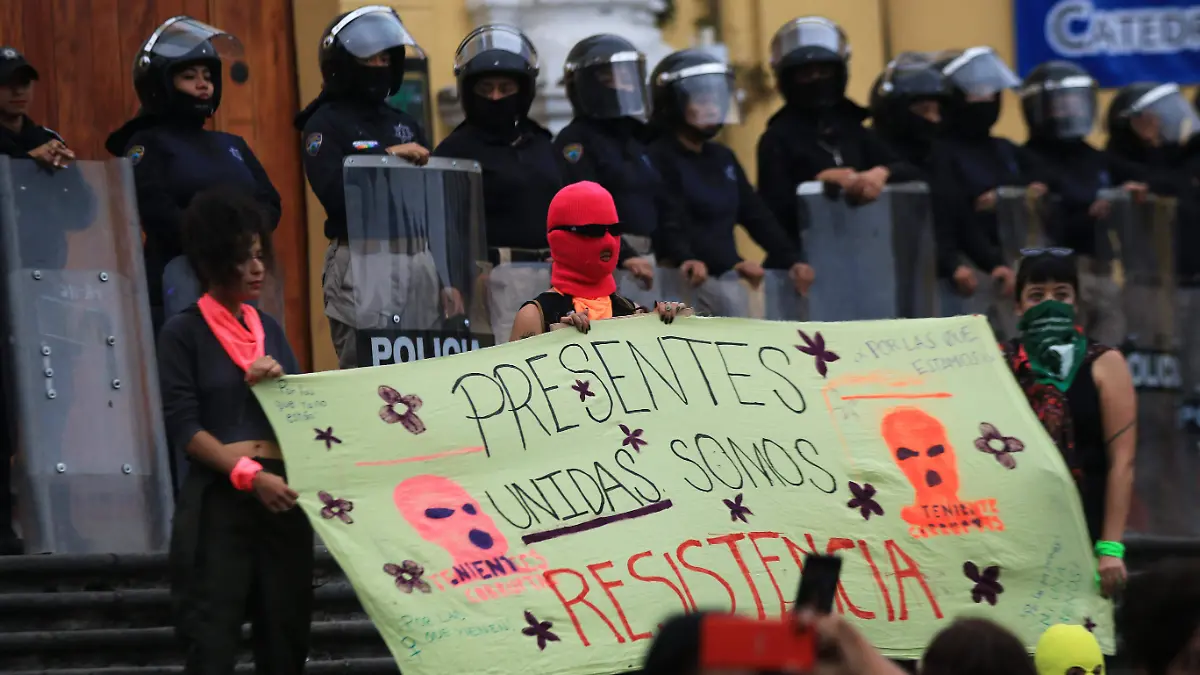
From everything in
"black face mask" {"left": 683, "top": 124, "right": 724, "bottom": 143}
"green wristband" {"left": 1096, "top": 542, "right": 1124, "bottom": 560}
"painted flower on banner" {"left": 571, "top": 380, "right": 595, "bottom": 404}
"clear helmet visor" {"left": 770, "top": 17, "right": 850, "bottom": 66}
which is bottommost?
"green wristband" {"left": 1096, "top": 542, "right": 1124, "bottom": 560}

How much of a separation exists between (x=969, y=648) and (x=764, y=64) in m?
7.87

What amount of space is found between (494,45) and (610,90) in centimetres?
68

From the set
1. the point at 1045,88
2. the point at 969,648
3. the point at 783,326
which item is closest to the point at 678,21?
the point at 1045,88

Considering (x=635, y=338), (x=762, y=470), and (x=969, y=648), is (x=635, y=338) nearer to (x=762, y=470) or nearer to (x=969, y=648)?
(x=762, y=470)

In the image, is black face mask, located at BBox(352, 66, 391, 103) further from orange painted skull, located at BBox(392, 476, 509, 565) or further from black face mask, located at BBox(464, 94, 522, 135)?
orange painted skull, located at BBox(392, 476, 509, 565)

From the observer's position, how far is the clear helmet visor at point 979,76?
10.2 m

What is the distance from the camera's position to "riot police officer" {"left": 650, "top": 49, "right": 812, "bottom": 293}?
29.3 ft

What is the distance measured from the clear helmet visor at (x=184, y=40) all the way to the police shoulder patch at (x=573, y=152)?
4.47 feet

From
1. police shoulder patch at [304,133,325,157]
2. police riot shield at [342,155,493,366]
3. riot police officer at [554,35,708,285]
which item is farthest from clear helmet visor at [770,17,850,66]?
police shoulder patch at [304,133,325,157]

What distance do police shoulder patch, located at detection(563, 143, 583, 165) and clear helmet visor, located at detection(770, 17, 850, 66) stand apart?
5.27 feet

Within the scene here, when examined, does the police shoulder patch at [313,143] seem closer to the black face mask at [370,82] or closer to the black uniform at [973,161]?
the black face mask at [370,82]

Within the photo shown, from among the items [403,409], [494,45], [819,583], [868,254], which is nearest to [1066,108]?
[868,254]

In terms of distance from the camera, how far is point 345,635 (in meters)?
7.16

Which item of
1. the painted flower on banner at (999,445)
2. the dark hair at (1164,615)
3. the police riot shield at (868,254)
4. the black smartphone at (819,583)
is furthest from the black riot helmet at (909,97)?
the black smartphone at (819,583)
